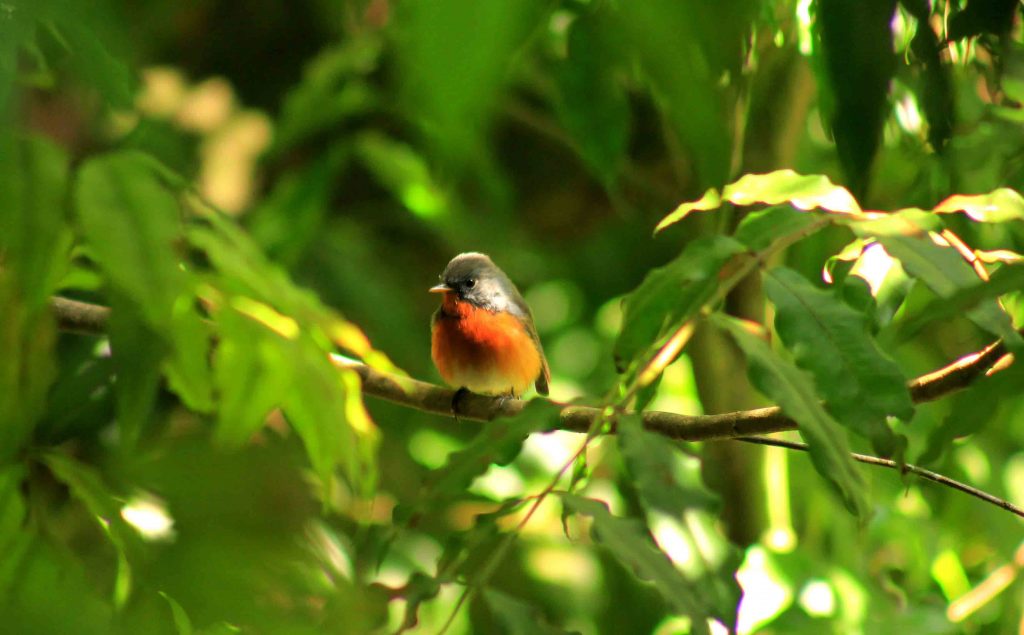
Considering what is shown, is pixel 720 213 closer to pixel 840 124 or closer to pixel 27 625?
pixel 840 124

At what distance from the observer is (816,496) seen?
3.56m

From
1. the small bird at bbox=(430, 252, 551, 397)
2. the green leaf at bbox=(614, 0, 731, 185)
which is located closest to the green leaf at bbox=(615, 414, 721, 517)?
the green leaf at bbox=(614, 0, 731, 185)

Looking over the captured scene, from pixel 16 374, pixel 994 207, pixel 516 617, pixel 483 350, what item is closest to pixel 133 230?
pixel 16 374

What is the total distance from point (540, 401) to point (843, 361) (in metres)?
0.43

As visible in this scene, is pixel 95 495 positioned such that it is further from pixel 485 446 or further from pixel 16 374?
pixel 485 446

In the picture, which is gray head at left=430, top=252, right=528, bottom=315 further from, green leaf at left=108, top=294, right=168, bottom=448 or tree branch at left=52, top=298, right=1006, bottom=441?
green leaf at left=108, top=294, right=168, bottom=448

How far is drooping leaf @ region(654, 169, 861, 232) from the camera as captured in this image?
5.37ft

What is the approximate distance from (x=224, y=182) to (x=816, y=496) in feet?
14.3

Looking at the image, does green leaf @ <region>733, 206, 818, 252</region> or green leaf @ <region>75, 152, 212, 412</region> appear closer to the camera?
green leaf @ <region>75, 152, 212, 412</region>

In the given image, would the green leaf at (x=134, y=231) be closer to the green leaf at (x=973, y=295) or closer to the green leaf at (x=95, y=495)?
the green leaf at (x=95, y=495)

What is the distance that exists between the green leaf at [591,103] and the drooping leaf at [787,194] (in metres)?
0.27

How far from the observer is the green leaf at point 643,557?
46.6 inches

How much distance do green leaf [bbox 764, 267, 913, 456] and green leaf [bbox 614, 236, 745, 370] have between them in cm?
10

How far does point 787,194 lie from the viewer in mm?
1691
